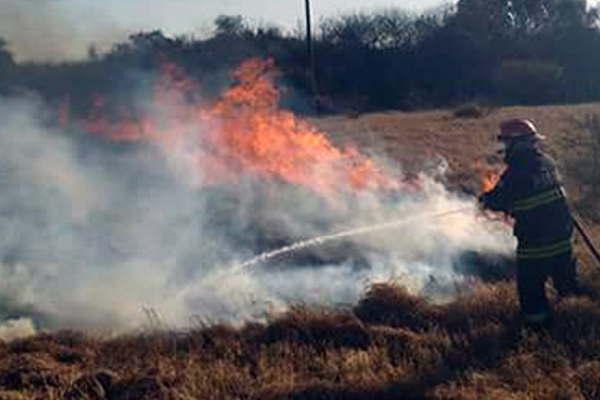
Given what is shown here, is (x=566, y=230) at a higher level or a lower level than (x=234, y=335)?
higher

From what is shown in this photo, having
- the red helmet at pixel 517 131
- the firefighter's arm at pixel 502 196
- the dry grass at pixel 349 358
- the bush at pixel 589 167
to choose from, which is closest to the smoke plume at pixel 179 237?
the dry grass at pixel 349 358

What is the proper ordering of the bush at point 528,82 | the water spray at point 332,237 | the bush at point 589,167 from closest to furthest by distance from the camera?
the water spray at point 332,237, the bush at point 589,167, the bush at point 528,82

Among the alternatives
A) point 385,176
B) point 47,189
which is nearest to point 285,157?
point 385,176

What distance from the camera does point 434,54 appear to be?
45.2 metres

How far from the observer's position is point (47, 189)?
48.1ft

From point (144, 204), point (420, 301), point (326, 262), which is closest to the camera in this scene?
point (420, 301)

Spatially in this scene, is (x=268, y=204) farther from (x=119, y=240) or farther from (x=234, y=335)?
(x=234, y=335)

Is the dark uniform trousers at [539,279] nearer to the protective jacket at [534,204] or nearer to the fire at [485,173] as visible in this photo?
the protective jacket at [534,204]

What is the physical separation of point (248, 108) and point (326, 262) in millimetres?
6661

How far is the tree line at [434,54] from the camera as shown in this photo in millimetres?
31656

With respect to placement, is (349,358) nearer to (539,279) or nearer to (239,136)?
(539,279)

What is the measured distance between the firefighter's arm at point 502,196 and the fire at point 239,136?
246 inches

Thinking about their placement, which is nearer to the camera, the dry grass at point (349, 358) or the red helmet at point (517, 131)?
the dry grass at point (349, 358)

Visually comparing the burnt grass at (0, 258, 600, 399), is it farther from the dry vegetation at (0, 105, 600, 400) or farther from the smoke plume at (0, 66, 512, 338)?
the smoke plume at (0, 66, 512, 338)
